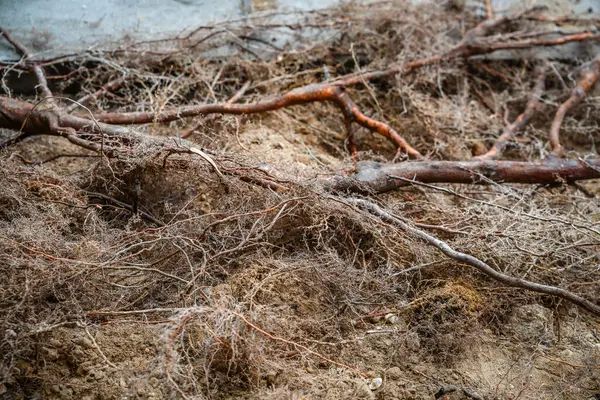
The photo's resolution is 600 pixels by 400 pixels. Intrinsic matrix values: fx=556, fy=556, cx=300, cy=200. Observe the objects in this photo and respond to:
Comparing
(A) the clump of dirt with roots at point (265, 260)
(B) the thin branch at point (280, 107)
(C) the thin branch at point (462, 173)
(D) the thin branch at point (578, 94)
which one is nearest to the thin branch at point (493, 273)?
(A) the clump of dirt with roots at point (265, 260)

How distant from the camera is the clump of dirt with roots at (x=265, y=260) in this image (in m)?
1.49

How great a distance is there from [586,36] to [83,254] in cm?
303

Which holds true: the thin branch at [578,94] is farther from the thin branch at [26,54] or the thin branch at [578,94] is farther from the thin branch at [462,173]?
the thin branch at [26,54]

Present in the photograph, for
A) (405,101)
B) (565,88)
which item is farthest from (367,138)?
(565,88)

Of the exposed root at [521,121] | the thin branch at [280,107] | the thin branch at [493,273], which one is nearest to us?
the thin branch at [493,273]

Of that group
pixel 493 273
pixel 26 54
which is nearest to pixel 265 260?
pixel 493 273

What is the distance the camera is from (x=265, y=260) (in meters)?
1.79

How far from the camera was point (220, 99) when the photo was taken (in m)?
2.79

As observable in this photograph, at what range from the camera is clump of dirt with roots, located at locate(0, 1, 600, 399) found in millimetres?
1489

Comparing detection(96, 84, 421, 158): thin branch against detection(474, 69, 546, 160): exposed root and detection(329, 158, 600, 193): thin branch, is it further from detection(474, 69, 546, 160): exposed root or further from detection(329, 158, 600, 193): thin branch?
detection(474, 69, 546, 160): exposed root

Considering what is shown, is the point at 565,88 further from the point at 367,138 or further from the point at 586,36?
the point at 367,138

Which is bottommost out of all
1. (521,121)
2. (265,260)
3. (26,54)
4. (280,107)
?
(521,121)

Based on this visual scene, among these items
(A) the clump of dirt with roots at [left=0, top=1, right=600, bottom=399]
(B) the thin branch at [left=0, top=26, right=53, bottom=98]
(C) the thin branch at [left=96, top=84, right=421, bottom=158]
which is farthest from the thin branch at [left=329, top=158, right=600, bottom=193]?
(B) the thin branch at [left=0, top=26, right=53, bottom=98]

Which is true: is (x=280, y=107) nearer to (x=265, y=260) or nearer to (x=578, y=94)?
(x=265, y=260)
